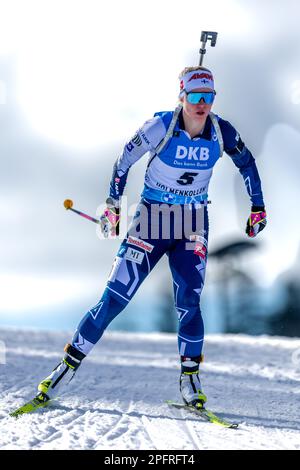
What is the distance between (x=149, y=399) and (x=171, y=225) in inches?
61.7

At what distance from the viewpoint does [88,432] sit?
12.8ft

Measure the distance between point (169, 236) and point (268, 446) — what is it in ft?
6.53

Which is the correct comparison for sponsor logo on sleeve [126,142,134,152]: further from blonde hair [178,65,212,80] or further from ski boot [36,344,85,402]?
ski boot [36,344,85,402]

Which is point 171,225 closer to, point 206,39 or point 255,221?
point 255,221

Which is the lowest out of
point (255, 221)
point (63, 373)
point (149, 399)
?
point (149, 399)

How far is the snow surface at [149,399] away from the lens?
3717mm

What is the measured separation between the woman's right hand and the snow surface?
1424mm

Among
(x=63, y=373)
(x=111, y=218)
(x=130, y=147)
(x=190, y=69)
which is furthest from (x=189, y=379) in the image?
(x=190, y=69)

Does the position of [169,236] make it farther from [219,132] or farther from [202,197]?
[219,132]

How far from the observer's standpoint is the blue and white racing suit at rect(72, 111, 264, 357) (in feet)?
16.2

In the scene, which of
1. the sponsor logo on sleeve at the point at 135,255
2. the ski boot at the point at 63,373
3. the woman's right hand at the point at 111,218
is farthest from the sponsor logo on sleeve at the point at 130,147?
the ski boot at the point at 63,373

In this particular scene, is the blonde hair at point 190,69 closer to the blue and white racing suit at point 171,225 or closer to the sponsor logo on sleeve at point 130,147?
the blue and white racing suit at point 171,225

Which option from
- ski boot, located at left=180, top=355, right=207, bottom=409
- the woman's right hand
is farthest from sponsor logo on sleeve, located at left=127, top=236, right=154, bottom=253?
ski boot, located at left=180, top=355, right=207, bottom=409

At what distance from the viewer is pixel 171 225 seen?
5.12 metres
